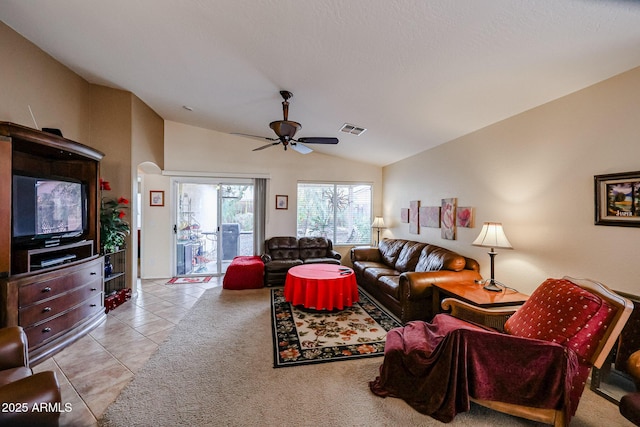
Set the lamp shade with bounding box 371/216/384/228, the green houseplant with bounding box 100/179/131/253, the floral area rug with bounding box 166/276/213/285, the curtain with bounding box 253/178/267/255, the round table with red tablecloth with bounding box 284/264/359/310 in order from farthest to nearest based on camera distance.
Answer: the lamp shade with bounding box 371/216/384/228 < the curtain with bounding box 253/178/267/255 < the floral area rug with bounding box 166/276/213/285 < the green houseplant with bounding box 100/179/131/253 < the round table with red tablecloth with bounding box 284/264/359/310

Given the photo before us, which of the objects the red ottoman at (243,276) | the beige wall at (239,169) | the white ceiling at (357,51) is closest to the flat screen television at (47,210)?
the white ceiling at (357,51)

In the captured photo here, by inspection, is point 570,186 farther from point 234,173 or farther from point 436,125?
point 234,173

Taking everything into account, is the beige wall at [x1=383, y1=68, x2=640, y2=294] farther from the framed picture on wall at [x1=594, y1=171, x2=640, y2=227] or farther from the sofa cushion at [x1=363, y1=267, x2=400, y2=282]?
the sofa cushion at [x1=363, y1=267, x2=400, y2=282]

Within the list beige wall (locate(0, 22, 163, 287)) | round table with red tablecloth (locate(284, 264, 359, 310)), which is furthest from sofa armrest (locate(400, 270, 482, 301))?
beige wall (locate(0, 22, 163, 287))

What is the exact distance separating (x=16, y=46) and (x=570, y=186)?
19.4 feet

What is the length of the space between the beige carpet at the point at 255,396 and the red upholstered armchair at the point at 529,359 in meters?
0.21

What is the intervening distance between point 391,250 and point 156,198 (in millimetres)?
4924

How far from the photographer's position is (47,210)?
2.69 metres

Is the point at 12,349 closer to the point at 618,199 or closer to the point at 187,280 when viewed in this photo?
the point at 187,280

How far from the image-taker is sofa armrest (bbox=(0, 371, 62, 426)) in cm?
108

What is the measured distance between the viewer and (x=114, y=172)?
4082 mm

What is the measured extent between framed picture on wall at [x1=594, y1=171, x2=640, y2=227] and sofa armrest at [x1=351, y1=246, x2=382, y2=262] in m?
3.43

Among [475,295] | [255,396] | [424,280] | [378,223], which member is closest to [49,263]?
[255,396]

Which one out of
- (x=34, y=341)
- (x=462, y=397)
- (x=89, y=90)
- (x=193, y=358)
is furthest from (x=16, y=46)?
(x=462, y=397)
